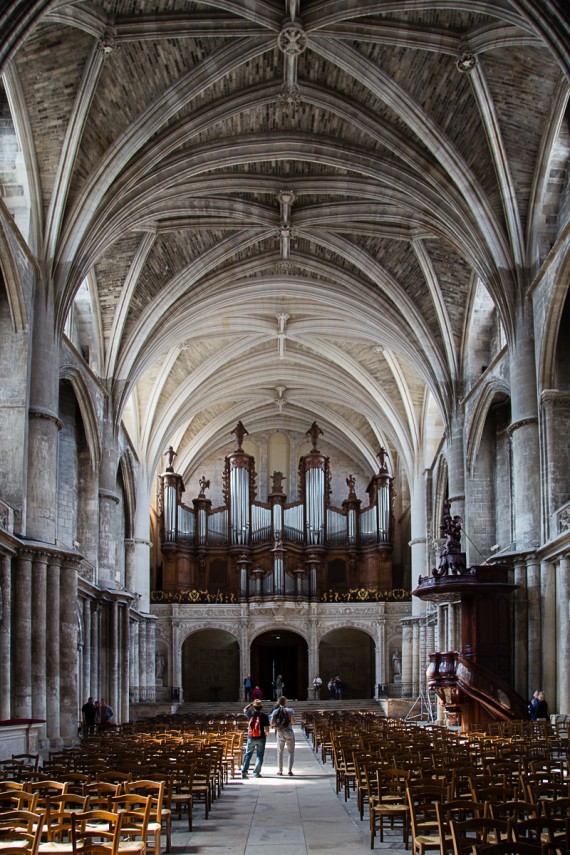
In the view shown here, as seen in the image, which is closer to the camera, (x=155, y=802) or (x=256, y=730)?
(x=155, y=802)

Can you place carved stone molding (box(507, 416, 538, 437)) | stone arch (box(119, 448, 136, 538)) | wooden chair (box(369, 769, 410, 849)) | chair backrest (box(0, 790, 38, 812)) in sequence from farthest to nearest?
1. stone arch (box(119, 448, 136, 538))
2. carved stone molding (box(507, 416, 538, 437))
3. wooden chair (box(369, 769, 410, 849))
4. chair backrest (box(0, 790, 38, 812))

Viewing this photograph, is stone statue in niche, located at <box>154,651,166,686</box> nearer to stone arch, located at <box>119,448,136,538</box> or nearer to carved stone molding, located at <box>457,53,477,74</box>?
stone arch, located at <box>119,448,136,538</box>

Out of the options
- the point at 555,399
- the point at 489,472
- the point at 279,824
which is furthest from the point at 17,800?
the point at 489,472

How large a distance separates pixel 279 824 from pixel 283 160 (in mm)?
20883

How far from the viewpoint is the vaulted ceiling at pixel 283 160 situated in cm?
2252

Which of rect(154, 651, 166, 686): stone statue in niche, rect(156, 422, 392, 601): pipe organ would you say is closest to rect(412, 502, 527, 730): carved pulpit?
rect(156, 422, 392, 601): pipe organ

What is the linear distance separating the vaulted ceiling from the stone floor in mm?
12319

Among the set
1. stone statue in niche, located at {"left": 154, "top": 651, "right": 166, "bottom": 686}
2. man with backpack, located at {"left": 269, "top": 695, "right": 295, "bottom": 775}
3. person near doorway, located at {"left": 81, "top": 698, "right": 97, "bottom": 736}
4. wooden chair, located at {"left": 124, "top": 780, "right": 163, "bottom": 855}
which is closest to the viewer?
wooden chair, located at {"left": 124, "top": 780, "right": 163, "bottom": 855}

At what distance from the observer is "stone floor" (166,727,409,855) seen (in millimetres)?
11023

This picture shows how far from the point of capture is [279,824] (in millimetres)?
12734

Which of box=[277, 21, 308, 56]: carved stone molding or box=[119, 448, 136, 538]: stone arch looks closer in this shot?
box=[277, 21, 308, 56]: carved stone molding

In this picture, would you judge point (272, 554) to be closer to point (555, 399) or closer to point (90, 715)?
point (90, 715)

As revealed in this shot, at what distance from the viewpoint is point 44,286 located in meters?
25.1

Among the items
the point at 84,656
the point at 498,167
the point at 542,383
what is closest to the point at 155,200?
the point at 498,167
